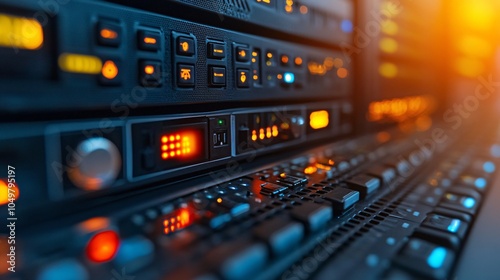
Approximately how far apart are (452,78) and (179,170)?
6.79 feet

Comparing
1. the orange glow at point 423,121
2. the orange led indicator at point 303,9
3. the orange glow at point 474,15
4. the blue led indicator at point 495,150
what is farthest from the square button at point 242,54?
the orange glow at point 474,15

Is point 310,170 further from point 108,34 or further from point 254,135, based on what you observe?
point 108,34

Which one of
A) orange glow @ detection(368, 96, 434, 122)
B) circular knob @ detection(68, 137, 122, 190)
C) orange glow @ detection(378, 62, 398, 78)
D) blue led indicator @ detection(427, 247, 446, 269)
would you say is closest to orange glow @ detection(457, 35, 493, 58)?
orange glow @ detection(368, 96, 434, 122)

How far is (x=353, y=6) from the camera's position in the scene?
1.04 m

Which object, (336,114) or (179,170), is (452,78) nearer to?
(336,114)

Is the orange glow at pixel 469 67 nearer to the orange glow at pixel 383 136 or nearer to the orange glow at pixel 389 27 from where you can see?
the orange glow at pixel 389 27

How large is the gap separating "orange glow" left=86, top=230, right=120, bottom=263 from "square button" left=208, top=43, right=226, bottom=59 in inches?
13.8

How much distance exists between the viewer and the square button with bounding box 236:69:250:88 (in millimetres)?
658

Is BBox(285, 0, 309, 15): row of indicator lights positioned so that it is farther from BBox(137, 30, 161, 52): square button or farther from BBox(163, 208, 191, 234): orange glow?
BBox(163, 208, 191, 234): orange glow

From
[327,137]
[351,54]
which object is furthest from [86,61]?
[351,54]

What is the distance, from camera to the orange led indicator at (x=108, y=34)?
44 cm

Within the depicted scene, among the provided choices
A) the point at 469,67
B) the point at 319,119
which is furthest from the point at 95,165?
the point at 469,67

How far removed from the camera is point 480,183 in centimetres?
74

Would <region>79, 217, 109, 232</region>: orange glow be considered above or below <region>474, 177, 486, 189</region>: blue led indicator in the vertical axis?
above
